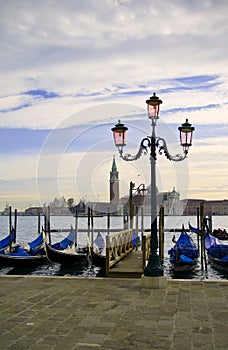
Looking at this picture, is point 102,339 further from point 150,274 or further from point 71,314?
point 150,274

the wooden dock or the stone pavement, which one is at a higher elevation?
the stone pavement

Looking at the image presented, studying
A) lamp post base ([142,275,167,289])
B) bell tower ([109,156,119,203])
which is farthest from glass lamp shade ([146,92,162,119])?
lamp post base ([142,275,167,289])

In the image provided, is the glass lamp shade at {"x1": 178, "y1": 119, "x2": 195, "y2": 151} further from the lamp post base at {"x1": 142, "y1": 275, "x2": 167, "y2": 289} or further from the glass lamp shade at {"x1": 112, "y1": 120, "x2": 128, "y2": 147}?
the lamp post base at {"x1": 142, "y1": 275, "x2": 167, "y2": 289}

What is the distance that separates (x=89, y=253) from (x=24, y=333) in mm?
16021

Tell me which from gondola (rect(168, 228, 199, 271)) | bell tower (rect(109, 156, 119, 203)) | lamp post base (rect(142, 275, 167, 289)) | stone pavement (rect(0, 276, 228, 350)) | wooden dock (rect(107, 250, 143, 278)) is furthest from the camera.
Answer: gondola (rect(168, 228, 199, 271))

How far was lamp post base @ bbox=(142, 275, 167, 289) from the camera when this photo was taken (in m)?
8.04

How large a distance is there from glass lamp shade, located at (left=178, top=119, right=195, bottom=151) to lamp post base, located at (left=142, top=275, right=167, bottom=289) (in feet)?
8.38

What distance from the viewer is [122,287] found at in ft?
26.7

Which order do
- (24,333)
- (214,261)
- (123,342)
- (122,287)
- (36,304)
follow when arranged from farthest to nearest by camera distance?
1. (214,261)
2. (122,287)
3. (36,304)
4. (24,333)
5. (123,342)

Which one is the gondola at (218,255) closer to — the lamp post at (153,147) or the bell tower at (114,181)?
the bell tower at (114,181)

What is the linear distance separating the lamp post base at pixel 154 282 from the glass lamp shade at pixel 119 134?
262 cm

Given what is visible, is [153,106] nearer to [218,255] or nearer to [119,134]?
[119,134]

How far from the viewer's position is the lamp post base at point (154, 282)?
8.04 metres

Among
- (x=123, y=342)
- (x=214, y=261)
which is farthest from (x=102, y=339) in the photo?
(x=214, y=261)
